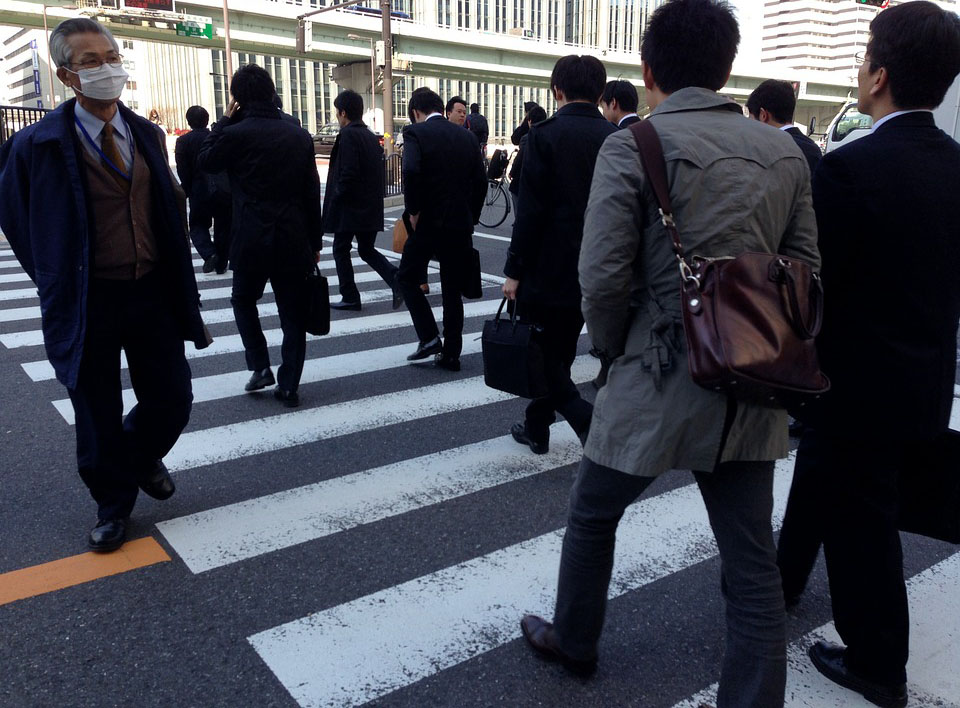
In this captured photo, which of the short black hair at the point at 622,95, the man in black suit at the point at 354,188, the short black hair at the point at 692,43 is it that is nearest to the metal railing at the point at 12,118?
the man in black suit at the point at 354,188

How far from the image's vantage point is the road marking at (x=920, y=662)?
247 cm

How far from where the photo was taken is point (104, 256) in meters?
3.19

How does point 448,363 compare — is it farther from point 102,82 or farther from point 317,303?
point 102,82

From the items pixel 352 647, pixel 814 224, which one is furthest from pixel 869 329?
pixel 352 647

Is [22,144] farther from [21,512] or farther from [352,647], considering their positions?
[352,647]

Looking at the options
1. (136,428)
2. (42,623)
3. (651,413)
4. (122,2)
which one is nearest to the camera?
(651,413)

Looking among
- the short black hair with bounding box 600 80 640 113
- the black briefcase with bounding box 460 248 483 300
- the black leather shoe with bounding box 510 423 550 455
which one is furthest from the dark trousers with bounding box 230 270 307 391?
the short black hair with bounding box 600 80 640 113

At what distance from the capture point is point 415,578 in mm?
3164

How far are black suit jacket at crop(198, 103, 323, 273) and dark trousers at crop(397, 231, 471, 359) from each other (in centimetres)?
93

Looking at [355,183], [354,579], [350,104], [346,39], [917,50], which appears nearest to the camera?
[917,50]

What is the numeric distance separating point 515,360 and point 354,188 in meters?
4.03

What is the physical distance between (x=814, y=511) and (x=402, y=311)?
6009mm

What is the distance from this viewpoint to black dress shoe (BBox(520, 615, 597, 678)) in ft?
8.16

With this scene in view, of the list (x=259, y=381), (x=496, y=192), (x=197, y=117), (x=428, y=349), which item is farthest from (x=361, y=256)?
(x=496, y=192)
